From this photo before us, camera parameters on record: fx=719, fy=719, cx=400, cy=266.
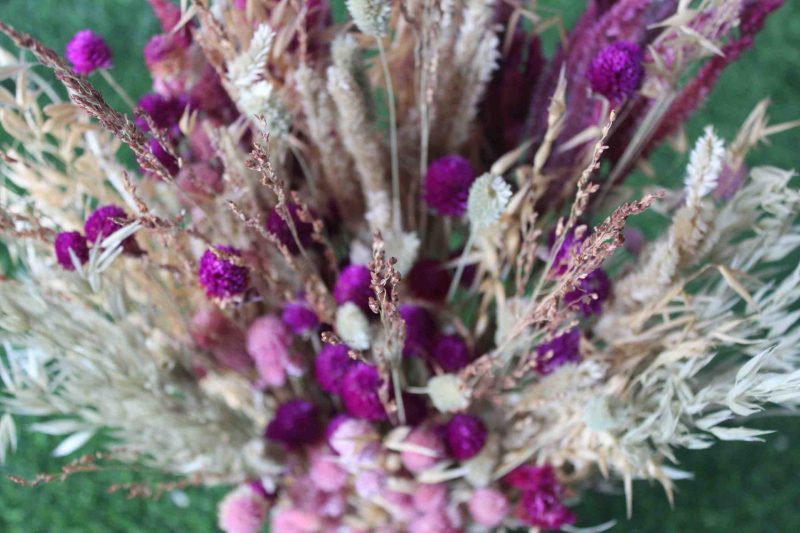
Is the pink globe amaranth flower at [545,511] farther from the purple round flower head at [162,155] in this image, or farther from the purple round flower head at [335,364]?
the purple round flower head at [162,155]

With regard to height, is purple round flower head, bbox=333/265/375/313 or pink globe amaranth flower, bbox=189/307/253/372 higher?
purple round flower head, bbox=333/265/375/313

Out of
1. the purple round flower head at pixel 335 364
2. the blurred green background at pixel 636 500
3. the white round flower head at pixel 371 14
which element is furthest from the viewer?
the blurred green background at pixel 636 500

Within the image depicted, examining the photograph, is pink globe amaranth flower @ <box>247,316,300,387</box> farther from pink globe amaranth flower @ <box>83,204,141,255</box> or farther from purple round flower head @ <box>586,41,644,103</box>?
purple round flower head @ <box>586,41,644,103</box>

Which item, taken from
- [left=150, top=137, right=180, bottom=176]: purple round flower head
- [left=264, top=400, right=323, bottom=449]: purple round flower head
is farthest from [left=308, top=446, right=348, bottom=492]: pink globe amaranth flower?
[left=150, top=137, right=180, bottom=176]: purple round flower head

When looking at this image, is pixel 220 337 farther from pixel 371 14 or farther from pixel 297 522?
pixel 371 14

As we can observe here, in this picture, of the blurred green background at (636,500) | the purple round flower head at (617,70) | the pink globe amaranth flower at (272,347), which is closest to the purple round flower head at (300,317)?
the pink globe amaranth flower at (272,347)

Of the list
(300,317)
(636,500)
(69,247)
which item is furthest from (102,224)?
(636,500)

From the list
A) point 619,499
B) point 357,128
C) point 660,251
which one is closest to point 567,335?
point 660,251
